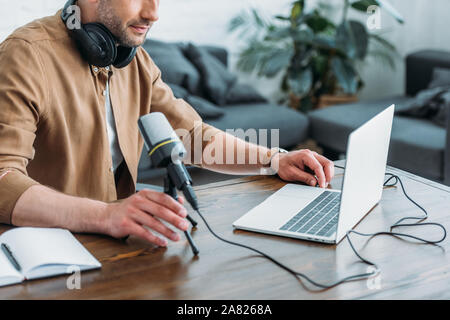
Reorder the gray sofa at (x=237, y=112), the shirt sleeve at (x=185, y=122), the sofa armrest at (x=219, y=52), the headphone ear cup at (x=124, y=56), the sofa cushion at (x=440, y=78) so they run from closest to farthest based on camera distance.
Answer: the headphone ear cup at (x=124, y=56) < the shirt sleeve at (x=185, y=122) < the gray sofa at (x=237, y=112) < the sofa cushion at (x=440, y=78) < the sofa armrest at (x=219, y=52)

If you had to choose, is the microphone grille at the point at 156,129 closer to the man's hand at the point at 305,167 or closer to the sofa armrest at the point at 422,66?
the man's hand at the point at 305,167

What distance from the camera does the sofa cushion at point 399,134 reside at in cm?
286

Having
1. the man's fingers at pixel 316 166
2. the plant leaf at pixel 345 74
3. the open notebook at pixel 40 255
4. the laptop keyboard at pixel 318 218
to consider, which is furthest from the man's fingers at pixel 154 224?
the plant leaf at pixel 345 74

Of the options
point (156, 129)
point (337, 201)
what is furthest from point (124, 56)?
point (337, 201)

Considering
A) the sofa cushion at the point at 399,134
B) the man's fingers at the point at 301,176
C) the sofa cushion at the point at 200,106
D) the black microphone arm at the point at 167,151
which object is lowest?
the sofa cushion at the point at 399,134

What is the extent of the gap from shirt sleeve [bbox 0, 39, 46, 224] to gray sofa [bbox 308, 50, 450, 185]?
80.7 inches

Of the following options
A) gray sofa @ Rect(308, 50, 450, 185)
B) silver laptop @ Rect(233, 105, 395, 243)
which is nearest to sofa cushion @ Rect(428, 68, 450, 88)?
gray sofa @ Rect(308, 50, 450, 185)

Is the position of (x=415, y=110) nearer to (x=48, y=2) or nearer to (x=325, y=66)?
(x=325, y=66)

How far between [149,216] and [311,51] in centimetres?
329

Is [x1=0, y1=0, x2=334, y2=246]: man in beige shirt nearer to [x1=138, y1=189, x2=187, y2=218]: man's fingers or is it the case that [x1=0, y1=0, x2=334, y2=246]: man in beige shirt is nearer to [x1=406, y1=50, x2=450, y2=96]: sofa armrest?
[x1=138, y1=189, x2=187, y2=218]: man's fingers

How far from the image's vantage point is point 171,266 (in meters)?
0.95

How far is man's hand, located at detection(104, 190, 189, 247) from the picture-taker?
98 centimetres
